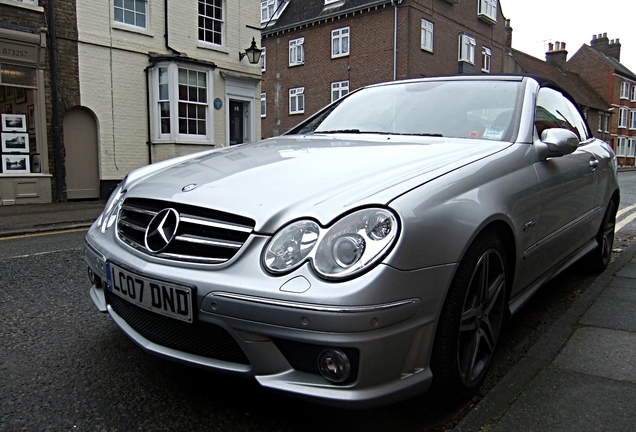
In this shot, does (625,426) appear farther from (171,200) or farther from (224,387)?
(171,200)

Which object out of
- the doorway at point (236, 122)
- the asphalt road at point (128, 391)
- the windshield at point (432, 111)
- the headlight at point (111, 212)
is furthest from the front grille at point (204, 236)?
the doorway at point (236, 122)

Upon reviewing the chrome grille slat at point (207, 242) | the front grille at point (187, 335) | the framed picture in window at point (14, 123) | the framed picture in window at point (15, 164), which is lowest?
the front grille at point (187, 335)

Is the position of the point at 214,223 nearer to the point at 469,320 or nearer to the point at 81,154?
the point at 469,320

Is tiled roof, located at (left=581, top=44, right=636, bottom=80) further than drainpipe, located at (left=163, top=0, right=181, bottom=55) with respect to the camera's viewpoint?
Yes

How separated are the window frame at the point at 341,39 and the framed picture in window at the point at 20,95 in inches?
704

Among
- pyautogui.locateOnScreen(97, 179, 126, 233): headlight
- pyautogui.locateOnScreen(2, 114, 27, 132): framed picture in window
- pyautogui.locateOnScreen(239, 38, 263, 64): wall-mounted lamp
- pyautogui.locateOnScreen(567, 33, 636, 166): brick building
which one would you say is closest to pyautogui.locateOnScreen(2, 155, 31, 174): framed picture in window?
pyautogui.locateOnScreen(2, 114, 27, 132): framed picture in window

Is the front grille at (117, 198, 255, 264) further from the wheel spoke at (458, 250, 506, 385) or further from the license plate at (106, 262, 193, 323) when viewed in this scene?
the wheel spoke at (458, 250, 506, 385)

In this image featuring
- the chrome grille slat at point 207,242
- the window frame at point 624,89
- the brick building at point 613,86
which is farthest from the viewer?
the window frame at point 624,89

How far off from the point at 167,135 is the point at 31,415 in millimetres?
12140

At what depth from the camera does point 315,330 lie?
1.74m

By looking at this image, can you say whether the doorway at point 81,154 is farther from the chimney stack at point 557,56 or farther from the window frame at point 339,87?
the chimney stack at point 557,56

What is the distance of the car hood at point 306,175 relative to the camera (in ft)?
6.56

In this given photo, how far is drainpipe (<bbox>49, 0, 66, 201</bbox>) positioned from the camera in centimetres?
1147

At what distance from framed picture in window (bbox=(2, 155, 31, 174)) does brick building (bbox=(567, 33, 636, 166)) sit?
148 feet
